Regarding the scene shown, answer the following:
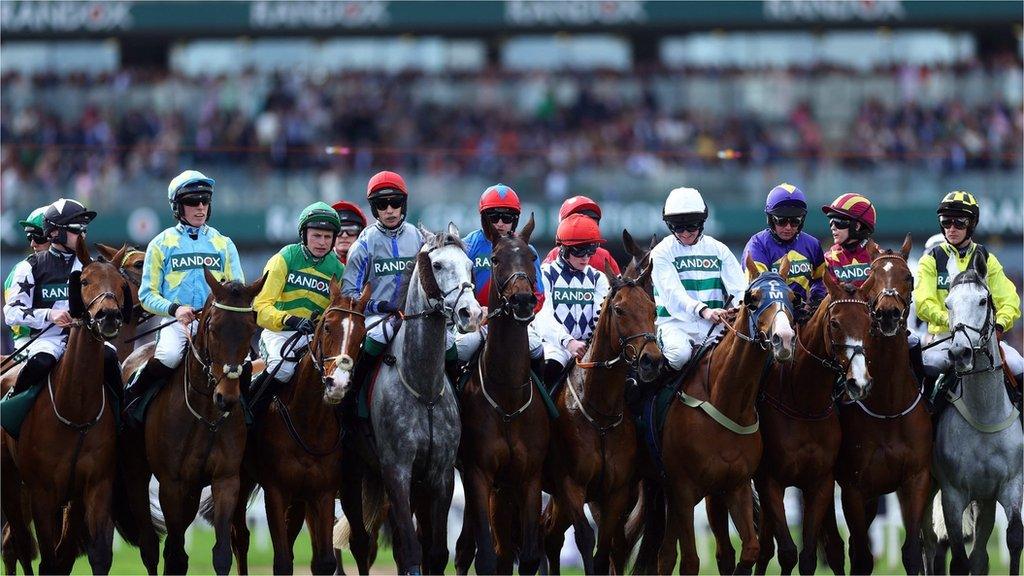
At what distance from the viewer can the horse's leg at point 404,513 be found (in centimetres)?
963

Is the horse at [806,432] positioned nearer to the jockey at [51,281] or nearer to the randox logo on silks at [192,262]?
the randox logo on silks at [192,262]

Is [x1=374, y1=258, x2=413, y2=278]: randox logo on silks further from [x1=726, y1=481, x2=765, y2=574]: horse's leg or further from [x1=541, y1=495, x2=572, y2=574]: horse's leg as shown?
[x1=726, y1=481, x2=765, y2=574]: horse's leg

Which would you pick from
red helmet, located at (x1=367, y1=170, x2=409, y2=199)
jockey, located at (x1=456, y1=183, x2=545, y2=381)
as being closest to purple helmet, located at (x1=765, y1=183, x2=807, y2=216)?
jockey, located at (x1=456, y1=183, x2=545, y2=381)

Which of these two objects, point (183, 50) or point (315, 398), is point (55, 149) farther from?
point (315, 398)

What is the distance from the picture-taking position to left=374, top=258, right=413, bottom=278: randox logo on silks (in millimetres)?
10547

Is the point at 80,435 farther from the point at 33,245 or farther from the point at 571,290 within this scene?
the point at 571,290

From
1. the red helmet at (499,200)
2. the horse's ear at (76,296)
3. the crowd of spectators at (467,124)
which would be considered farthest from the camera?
the crowd of spectators at (467,124)

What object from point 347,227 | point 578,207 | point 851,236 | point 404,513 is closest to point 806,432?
point 851,236

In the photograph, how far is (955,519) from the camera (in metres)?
11.0

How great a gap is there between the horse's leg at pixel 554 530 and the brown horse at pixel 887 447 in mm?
1912

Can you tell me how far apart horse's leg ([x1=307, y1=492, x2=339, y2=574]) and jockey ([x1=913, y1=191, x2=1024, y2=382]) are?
4.20m

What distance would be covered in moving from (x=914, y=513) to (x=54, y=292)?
588 cm

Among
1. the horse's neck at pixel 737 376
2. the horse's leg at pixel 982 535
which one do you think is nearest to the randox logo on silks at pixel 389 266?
the horse's neck at pixel 737 376

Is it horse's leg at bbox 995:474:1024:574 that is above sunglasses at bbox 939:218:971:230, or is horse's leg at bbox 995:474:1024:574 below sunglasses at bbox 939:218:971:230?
below
